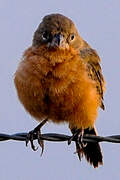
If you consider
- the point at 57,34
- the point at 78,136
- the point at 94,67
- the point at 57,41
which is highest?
the point at 57,34

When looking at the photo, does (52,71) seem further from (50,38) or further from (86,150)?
(86,150)

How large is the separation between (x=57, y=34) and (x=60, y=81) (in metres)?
0.97

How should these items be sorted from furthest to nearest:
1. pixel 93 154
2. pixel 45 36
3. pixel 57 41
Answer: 1. pixel 93 154
2. pixel 45 36
3. pixel 57 41

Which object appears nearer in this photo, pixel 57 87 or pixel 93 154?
pixel 57 87

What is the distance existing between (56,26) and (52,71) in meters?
1.04

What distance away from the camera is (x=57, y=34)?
680cm

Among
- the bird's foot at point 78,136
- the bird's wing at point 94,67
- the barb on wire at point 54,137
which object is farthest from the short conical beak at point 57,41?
the barb on wire at point 54,137

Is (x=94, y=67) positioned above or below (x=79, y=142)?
above

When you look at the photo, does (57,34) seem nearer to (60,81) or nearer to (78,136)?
(60,81)

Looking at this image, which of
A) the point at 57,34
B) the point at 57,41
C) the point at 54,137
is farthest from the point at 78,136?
the point at 54,137

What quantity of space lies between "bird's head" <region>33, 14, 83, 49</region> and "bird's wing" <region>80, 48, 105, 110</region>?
0.60 ft

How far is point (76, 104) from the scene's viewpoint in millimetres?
6227

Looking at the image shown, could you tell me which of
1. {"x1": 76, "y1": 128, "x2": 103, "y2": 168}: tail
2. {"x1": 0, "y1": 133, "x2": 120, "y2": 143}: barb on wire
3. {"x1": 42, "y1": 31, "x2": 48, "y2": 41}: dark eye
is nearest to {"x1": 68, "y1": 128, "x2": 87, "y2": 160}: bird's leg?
{"x1": 76, "y1": 128, "x2": 103, "y2": 168}: tail

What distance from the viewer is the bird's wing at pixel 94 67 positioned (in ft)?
22.3
